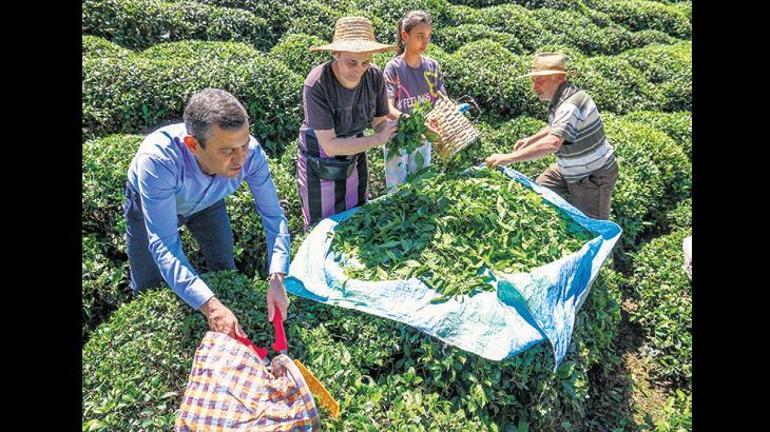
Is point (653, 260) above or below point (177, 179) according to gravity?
below

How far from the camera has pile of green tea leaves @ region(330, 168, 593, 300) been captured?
10.9ft

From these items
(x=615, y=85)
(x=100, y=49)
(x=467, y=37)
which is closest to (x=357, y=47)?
(x=100, y=49)

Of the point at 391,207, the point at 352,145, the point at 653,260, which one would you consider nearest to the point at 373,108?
the point at 352,145

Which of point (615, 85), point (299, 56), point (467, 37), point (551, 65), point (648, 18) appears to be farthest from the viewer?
point (648, 18)

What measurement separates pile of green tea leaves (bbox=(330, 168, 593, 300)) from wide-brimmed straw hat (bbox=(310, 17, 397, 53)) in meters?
0.97

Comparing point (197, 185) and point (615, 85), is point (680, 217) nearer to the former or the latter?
point (615, 85)

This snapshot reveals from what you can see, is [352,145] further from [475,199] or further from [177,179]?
[177,179]

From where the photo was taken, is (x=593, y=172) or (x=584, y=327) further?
(x=593, y=172)

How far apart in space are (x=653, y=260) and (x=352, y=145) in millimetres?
2775

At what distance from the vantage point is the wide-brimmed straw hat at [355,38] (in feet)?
11.2

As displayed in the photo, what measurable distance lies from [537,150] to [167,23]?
253 inches

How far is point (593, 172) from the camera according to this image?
4281mm

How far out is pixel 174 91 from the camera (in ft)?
19.9

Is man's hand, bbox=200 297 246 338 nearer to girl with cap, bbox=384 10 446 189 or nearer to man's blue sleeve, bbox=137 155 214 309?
man's blue sleeve, bbox=137 155 214 309
